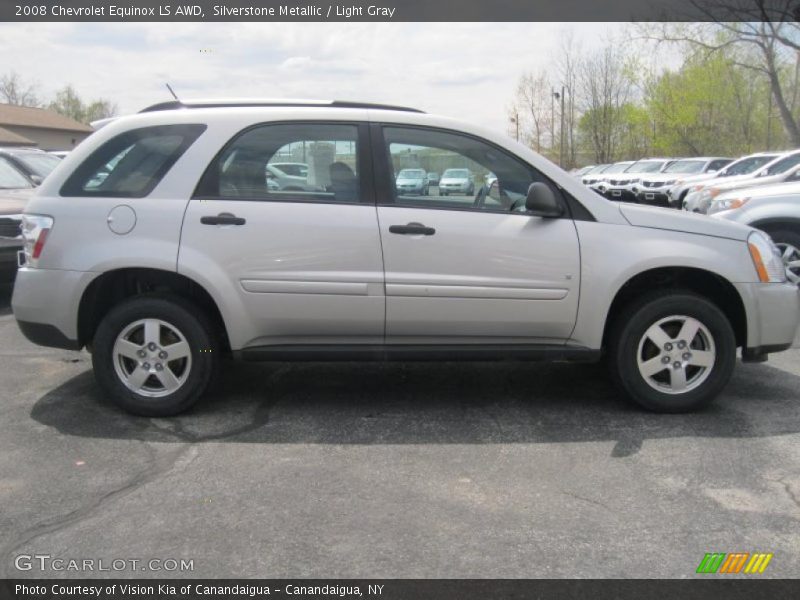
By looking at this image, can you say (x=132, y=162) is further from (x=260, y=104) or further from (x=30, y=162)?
(x=30, y=162)

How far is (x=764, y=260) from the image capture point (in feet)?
14.6

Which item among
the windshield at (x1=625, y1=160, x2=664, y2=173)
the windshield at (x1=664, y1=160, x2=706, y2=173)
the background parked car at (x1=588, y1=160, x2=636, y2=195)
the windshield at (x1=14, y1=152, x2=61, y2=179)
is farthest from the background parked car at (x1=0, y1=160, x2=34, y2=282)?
the windshield at (x1=625, y1=160, x2=664, y2=173)

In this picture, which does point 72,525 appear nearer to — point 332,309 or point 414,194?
point 332,309

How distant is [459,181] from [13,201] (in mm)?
5924

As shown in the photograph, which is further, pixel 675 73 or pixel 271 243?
pixel 675 73

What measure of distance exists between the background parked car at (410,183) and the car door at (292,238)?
185 millimetres

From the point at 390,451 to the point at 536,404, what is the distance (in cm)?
126

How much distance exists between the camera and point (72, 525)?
314 cm

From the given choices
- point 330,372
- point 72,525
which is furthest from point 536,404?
point 72,525

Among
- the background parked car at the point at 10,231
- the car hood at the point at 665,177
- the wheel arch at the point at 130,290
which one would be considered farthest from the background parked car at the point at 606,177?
the wheel arch at the point at 130,290

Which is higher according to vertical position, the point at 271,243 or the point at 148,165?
the point at 148,165

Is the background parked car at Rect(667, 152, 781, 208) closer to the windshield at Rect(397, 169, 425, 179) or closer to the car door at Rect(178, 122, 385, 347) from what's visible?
the windshield at Rect(397, 169, 425, 179)

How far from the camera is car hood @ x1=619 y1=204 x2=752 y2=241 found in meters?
4.40
